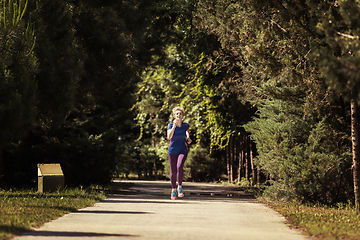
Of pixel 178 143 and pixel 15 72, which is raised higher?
pixel 15 72

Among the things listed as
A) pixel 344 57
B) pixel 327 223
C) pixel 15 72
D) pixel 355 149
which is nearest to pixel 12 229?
pixel 344 57

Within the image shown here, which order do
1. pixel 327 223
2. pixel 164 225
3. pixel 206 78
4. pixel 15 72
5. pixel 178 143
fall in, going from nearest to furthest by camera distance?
pixel 164 225 → pixel 327 223 → pixel 178 143 → pixel 15 72 → pixel 206 78

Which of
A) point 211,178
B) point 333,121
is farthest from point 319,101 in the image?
point 211,178

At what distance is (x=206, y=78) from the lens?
20422mm

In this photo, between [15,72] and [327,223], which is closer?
[327,223]

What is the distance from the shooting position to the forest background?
35.7 feet

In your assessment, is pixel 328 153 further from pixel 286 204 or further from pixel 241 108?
pixel 241 108

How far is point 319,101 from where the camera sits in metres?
11.3

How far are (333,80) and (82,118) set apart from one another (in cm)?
1348

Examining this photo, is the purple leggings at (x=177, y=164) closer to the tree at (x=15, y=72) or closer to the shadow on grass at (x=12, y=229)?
the tree at (x=15, y=72)

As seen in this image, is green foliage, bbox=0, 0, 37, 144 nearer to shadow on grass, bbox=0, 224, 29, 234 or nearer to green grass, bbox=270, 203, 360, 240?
shadow on grass, bbox=0, 224, 29, 234

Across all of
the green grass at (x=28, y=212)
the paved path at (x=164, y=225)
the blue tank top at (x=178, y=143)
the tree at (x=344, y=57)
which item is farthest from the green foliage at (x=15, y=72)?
the tree at (x=344, y=57)

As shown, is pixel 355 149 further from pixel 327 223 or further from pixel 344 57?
pixel 344 57

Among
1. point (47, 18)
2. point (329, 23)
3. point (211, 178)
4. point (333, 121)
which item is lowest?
point (211, 178)
